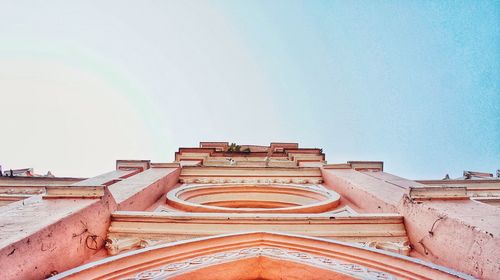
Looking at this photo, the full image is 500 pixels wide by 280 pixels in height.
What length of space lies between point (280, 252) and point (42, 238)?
2.31m

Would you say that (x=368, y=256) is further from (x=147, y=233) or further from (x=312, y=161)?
(x=312, y=161)

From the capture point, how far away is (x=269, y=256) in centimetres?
307

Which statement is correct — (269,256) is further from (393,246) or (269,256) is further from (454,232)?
(454,232)

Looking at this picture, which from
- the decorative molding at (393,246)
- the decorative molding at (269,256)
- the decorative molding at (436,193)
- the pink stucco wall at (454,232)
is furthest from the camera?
the decorative molding at (436,193)

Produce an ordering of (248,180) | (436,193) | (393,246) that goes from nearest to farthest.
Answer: (393,246), (436,193), (248,180)

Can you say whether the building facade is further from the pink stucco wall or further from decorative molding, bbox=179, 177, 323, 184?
decorative molding, bbox=179, 177, 323, 184

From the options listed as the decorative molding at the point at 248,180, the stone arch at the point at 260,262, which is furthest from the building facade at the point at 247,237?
the decorative molding at the point at 248,180

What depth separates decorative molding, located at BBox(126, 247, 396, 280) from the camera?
2689mm

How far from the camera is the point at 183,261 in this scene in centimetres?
300

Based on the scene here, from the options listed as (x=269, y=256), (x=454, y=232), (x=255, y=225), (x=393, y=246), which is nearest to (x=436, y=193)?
(x=454, y=232)

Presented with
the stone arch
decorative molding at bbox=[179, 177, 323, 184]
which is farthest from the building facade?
decorative molding at bbox=[179, 177, 323, 184]

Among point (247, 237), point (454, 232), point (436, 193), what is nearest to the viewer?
point (454, 232)

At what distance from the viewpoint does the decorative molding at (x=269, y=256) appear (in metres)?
2.69

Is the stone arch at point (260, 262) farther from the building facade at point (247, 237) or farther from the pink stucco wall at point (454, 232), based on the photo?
the pink stucco wall at point (454, 232)
